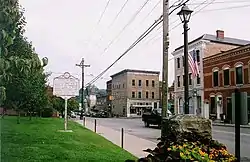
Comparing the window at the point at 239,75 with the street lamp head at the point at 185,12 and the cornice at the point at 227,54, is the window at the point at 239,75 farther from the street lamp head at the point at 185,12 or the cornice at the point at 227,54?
the street lamp head at the point at 185,12

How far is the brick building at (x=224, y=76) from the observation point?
40.8 metres

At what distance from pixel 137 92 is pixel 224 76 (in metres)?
42.8

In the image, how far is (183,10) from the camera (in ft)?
48.1

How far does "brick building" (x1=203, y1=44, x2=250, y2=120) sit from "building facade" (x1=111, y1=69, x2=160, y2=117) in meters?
37.0

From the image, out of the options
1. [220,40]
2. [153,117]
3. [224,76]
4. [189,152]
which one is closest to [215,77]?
[224,76]

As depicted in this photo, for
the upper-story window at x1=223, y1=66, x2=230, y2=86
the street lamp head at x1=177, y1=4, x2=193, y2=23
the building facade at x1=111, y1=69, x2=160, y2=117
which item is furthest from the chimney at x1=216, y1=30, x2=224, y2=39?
the street lamp head at x1=177, y1=4, x2=193, y2=23

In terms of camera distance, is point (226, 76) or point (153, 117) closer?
point (153, 117)

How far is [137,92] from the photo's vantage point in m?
86.7

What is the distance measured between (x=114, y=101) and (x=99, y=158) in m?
83.2

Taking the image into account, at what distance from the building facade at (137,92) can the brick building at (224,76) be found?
37.0 meters

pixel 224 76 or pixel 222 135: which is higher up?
pixel 224 76

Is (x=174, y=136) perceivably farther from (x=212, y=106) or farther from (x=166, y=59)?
(x=212, y=106)

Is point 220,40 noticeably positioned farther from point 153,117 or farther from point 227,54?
point 153,117

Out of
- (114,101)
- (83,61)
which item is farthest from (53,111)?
(114,101)
